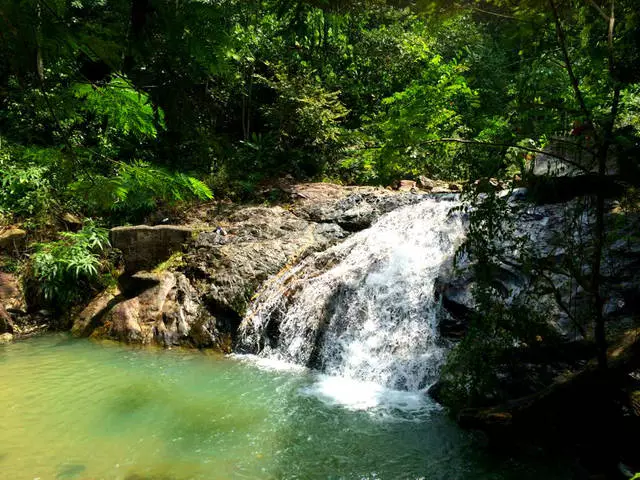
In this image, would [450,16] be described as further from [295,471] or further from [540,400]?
[295,471]

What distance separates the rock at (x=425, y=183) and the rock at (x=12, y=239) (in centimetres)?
972

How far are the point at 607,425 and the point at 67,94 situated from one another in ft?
14.9

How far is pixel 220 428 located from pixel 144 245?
5942 mm

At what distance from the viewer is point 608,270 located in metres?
5.70

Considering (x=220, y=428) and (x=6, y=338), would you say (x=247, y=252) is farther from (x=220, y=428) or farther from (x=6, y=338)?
(x=220, y=428)

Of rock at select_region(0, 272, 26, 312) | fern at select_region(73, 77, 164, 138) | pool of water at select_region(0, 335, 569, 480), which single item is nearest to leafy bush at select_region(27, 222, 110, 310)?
rock at select_region(0, 272, 26, 312)

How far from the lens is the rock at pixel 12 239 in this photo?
33.8 ft

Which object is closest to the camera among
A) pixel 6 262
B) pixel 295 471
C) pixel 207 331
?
pixel 295 471

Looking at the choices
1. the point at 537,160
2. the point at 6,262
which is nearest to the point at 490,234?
the point at 537,160

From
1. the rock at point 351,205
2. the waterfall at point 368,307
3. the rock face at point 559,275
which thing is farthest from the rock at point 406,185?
the rock face at point 559,275

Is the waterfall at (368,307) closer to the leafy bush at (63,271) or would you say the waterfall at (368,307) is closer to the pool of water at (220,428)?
the pool of water at (220,428)

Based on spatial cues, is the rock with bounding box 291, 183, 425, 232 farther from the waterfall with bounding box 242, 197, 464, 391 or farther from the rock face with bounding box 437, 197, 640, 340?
the rock face with bounding box 437, 197, 640, 340

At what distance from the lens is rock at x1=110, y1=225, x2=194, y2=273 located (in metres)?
9.91

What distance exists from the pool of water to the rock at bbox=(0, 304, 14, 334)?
2153mm
